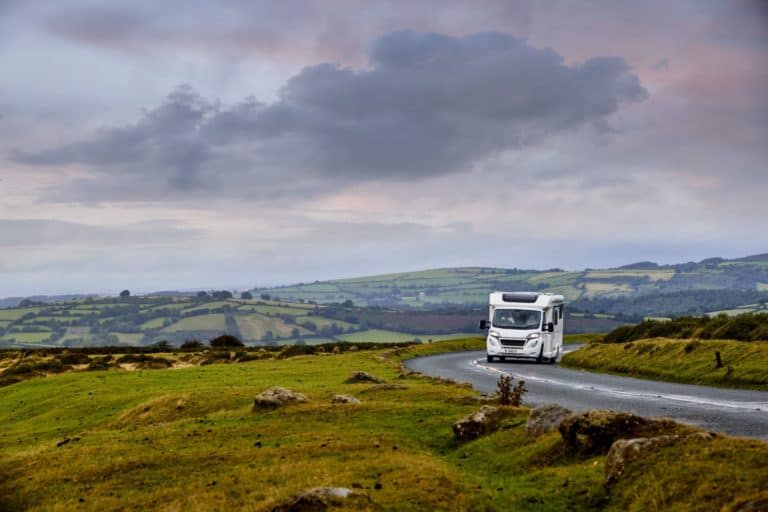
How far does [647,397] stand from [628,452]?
17314 mm

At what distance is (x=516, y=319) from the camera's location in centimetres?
5797

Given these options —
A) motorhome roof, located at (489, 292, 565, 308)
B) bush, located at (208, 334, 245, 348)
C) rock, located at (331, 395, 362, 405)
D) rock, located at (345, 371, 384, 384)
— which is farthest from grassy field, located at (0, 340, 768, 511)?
bush, located at (208, 334, 245, 348)

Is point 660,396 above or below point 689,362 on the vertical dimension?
below

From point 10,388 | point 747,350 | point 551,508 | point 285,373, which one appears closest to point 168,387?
point 285,373

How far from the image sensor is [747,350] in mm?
38438

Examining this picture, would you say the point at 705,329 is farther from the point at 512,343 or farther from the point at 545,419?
the point at 545,419

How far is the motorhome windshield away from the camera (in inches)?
2256

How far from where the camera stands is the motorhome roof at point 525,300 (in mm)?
57125

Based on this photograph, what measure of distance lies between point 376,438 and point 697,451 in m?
10.1

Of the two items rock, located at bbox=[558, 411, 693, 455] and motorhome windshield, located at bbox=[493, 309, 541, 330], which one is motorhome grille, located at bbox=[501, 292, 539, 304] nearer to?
motorhome windshield, located at bbox=[493, 309, 541, 330]

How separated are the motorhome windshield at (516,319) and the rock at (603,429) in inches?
1574

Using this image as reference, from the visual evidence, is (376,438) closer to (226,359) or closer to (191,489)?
(191,489)

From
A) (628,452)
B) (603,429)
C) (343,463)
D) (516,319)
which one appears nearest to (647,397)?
(603,429)

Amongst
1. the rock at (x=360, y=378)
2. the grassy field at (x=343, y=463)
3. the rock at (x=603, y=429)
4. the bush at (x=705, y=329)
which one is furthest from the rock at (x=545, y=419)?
the bush at (x=705, y=329)
